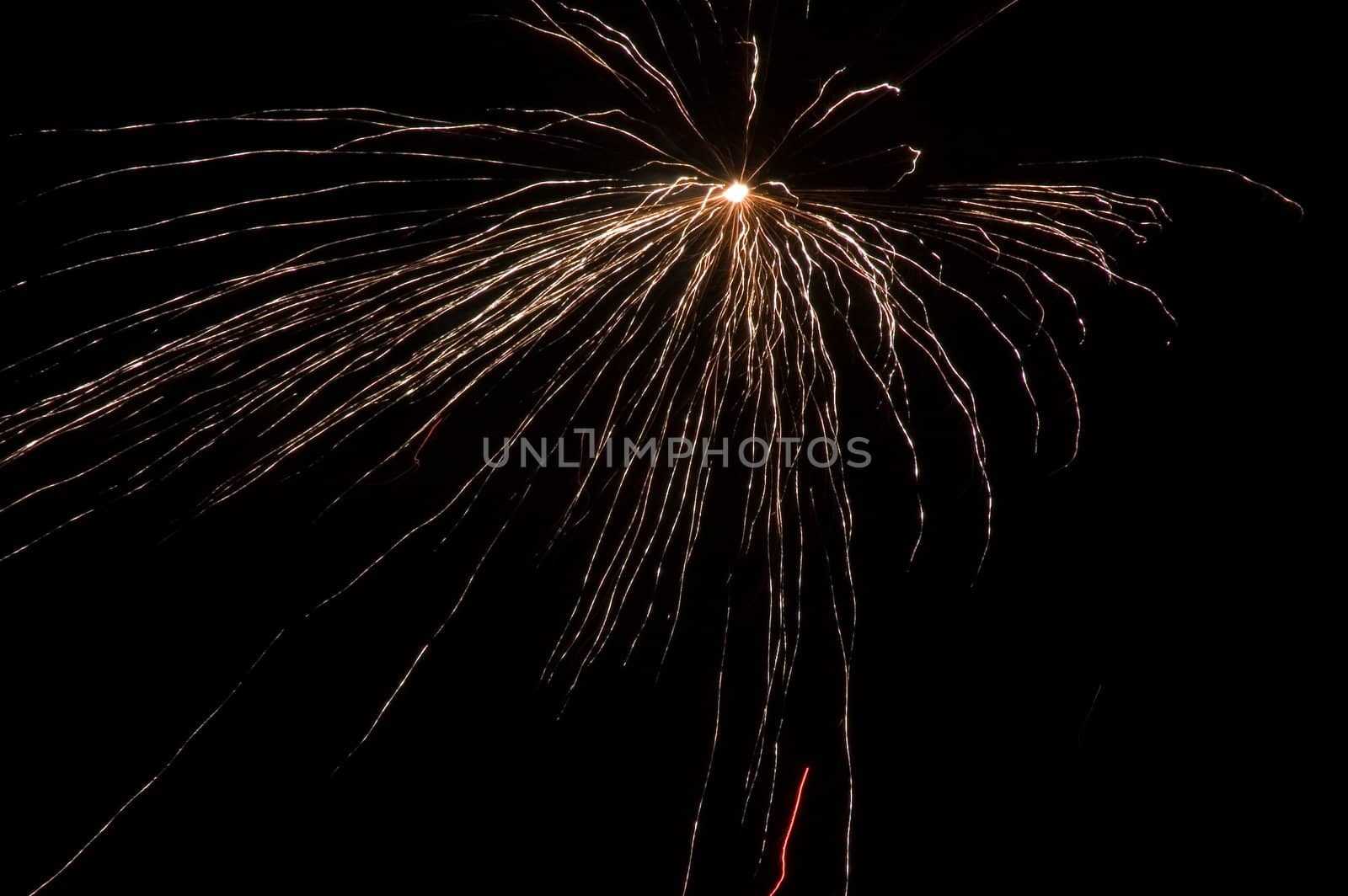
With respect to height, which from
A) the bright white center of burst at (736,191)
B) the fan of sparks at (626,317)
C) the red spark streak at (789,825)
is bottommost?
the red spark streak at (789,825)

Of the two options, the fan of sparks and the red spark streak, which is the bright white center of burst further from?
the red spark streak

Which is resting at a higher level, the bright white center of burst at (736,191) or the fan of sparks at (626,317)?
the bright white center of burst at (736,191)

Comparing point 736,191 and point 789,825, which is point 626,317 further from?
point 789,825

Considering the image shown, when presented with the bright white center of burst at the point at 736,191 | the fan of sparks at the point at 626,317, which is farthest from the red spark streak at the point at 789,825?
the bright white center of burst at the point at 736,191

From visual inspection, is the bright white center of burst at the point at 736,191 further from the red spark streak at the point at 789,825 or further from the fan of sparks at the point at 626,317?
the red spark streak at the point at 789,825

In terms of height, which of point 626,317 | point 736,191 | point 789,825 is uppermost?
point 736,191

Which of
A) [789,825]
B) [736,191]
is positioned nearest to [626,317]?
[736,191]

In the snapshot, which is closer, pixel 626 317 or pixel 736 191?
pixel 736 191

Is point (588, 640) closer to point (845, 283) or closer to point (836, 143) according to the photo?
point (845, 283)

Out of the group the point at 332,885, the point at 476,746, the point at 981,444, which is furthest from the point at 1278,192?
the point at 332,885
